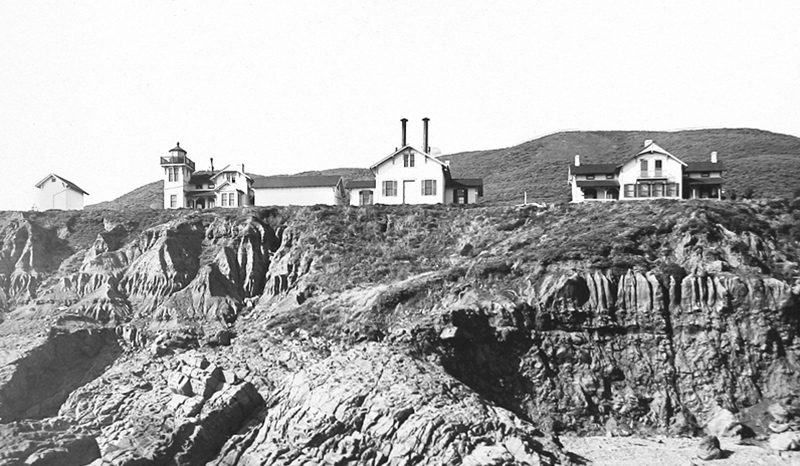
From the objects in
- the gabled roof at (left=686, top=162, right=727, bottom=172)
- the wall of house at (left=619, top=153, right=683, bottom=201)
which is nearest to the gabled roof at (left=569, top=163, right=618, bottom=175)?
the wall of house at (left=619, top=153, right=683, bottom=201)

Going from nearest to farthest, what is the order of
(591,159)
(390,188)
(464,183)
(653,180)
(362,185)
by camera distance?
(653,180) < (390,188) < (464,183) < (362,185) < (591,159)

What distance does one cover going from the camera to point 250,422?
29.7 meters

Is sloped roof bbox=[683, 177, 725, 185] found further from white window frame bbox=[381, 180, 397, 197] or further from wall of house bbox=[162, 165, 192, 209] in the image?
wall of house bbox=[162, 165, 192, 209]

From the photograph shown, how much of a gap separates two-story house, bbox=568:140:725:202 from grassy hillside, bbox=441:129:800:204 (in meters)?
20.9

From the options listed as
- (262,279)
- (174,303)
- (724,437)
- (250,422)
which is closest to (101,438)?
(250,422)

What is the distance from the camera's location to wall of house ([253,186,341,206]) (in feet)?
173

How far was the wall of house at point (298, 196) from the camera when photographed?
5278cm

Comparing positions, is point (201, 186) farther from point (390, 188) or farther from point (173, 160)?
point (390, 188)

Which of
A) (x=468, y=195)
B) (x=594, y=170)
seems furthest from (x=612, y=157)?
(x=468, y=195)

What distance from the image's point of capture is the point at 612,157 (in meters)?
95.4

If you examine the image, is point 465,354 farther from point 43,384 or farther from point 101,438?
point 43,384

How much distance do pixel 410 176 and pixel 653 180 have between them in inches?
769

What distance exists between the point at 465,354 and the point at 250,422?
11.7 m

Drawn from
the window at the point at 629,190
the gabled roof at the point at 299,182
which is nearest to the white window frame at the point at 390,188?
the gabled roof at the point at 299,182
